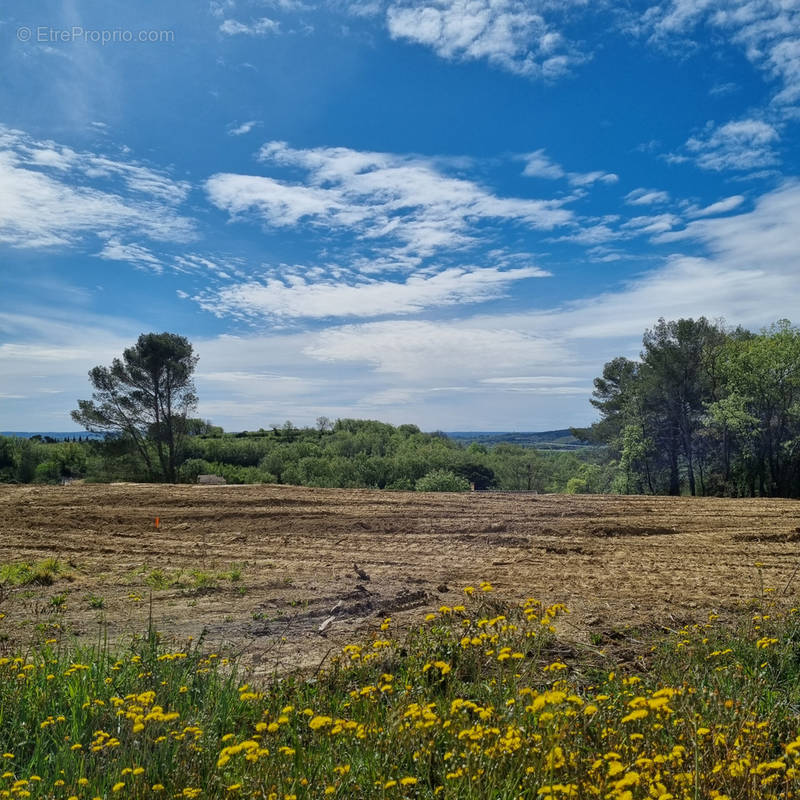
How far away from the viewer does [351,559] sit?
10.7 meters

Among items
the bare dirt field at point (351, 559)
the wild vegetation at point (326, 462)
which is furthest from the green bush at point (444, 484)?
the bare dirt field at point (351, 559)

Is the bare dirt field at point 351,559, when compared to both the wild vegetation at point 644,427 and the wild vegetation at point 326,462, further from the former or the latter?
the wild vegetation at point 326,462

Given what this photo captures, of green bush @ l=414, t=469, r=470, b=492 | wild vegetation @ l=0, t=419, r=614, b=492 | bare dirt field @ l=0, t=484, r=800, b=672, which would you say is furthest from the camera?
wild vegetation @ l=0, t=419, r=614, b=492

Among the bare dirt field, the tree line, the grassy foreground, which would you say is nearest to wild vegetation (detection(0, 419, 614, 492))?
the tree line

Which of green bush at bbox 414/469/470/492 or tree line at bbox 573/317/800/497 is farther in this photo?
green bush at bbox 414/469/470/492

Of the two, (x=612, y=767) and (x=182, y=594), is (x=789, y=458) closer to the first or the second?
Result: (x=182, y=594)

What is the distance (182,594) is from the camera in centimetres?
825

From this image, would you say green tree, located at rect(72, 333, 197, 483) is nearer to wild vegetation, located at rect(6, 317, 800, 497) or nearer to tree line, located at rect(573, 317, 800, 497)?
wild vegetation, located at rect(6, 317, 800, 497)

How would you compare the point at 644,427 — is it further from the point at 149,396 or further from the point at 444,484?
the point at 149,396

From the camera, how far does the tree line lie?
25562 millimetres

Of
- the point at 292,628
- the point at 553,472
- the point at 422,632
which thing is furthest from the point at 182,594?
the point at 553,472

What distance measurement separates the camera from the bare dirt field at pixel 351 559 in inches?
269

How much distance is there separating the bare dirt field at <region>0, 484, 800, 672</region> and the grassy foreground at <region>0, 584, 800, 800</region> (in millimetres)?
1287

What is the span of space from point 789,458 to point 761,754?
2708cm
